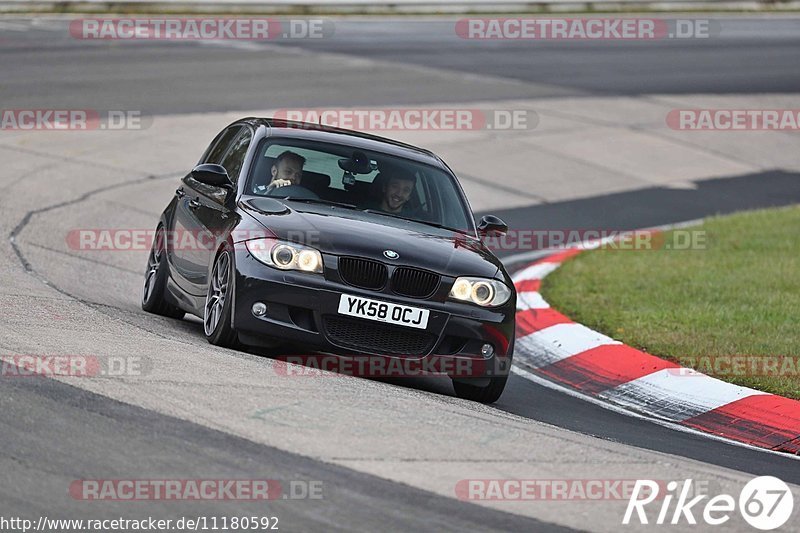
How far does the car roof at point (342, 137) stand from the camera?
9.73 meters

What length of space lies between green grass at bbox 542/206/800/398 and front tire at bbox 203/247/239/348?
3557 millimetres

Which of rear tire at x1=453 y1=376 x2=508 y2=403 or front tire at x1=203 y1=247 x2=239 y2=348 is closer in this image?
front tire at x1=203 y1=247 x2=239 y2=348

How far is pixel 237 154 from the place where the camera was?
988 cm

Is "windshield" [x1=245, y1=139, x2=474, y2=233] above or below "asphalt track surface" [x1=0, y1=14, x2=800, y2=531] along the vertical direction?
above

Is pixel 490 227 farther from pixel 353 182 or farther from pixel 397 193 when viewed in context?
pixel 353 182

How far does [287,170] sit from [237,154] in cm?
66

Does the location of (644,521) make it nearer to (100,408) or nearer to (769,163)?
(100,408)

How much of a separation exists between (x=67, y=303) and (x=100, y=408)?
3.07 m

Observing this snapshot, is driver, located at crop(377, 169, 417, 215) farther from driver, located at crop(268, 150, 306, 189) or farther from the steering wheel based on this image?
driver, located at crop(268, 150, 306, 189)

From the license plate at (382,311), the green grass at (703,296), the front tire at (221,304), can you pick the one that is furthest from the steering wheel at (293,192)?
the green grass at (703,296)

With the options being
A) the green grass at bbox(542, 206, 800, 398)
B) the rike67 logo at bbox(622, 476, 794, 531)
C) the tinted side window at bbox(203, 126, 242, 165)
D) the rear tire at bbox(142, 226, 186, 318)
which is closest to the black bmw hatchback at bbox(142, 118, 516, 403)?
the rear tire at bbox(142, 226, 186, 318)

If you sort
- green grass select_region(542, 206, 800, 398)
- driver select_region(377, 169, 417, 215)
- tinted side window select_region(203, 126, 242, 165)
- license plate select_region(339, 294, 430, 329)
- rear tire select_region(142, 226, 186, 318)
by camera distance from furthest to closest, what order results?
green grass select_region(542, 206, 800, 398)
tinted side window select_region(203, 126, 242, 165)
rear tire select_region(142, 226, 186, 318)
driver select_region(377, 169, 417, 215)
license plate select_region(339, 294, 430, 329)

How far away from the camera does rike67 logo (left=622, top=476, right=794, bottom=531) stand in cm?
584

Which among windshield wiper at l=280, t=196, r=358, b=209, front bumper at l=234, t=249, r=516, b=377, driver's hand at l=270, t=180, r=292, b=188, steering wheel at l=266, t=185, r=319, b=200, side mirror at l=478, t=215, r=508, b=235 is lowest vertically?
front bumper at l=234, t=249, r=516, b=377
